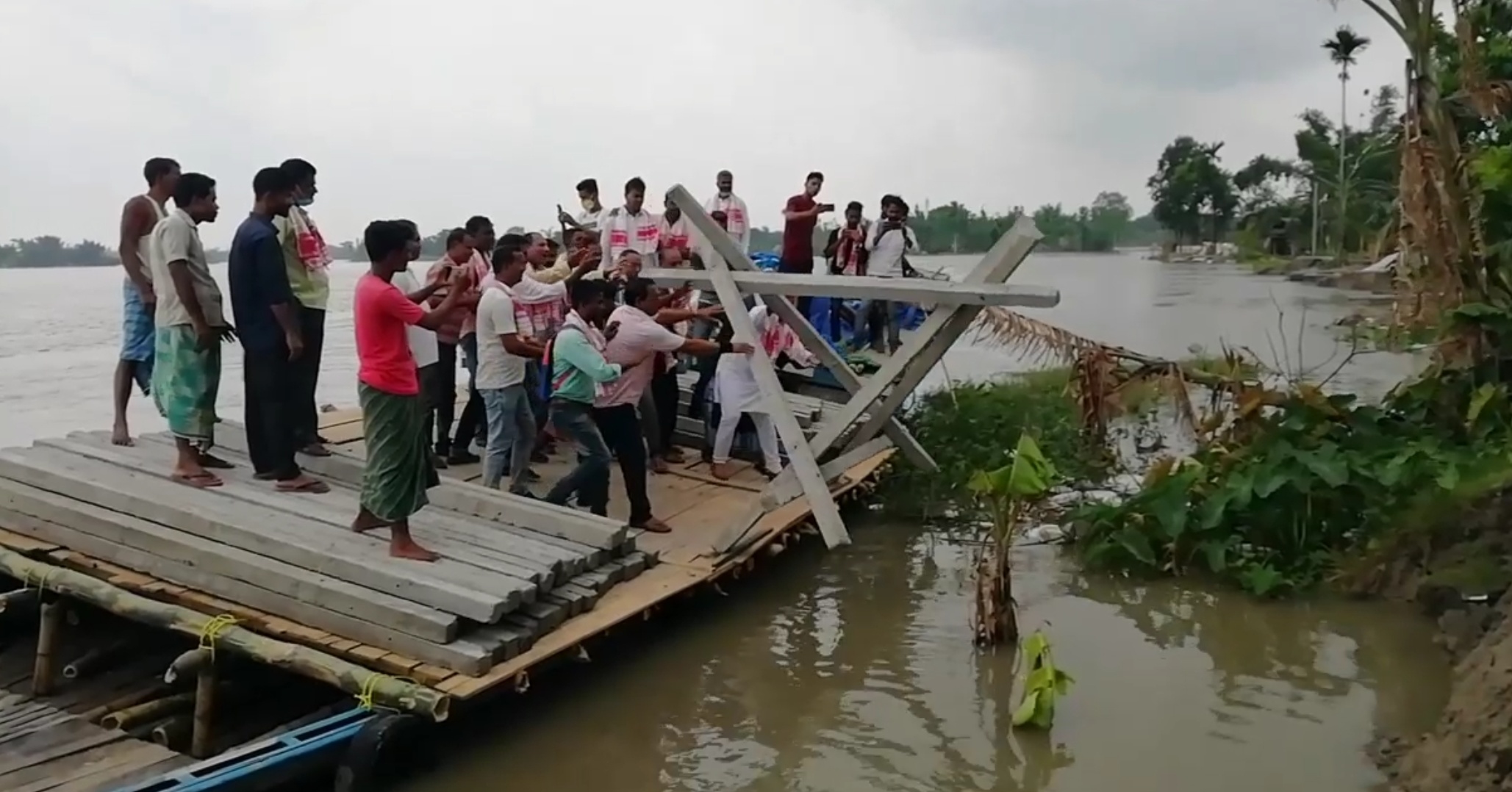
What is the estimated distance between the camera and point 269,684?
5770 mm

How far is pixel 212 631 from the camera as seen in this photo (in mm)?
5148

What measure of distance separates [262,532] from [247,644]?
70cm

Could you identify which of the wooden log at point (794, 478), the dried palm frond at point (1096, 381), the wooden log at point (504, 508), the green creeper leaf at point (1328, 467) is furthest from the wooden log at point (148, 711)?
the green creeper leaf at point (1328, 467)

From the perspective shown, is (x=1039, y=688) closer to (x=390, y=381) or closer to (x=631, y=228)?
(x=390, y=381)

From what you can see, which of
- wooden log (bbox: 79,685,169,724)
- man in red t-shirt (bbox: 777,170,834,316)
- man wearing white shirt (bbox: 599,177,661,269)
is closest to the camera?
wooden log (bbox: 79,685,169,724)

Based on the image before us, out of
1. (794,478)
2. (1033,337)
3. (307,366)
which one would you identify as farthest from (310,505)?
(1033,337)

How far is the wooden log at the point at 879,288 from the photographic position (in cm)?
629

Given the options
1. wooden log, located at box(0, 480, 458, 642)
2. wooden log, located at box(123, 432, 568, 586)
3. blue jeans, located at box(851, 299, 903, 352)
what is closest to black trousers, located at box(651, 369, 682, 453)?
wooden log, located at box(123, 432, 568, 586)

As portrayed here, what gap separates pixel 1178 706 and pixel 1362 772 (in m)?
0.92

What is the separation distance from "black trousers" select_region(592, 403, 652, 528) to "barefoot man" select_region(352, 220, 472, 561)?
4.61 feet

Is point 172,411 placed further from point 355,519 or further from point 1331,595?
point 1331,595

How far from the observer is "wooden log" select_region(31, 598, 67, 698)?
18.2 ft

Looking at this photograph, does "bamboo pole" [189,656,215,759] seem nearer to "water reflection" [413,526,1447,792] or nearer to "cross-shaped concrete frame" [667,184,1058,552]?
"water reflection" [413,526,1447,792]

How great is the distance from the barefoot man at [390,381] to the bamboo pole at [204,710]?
903 mm
